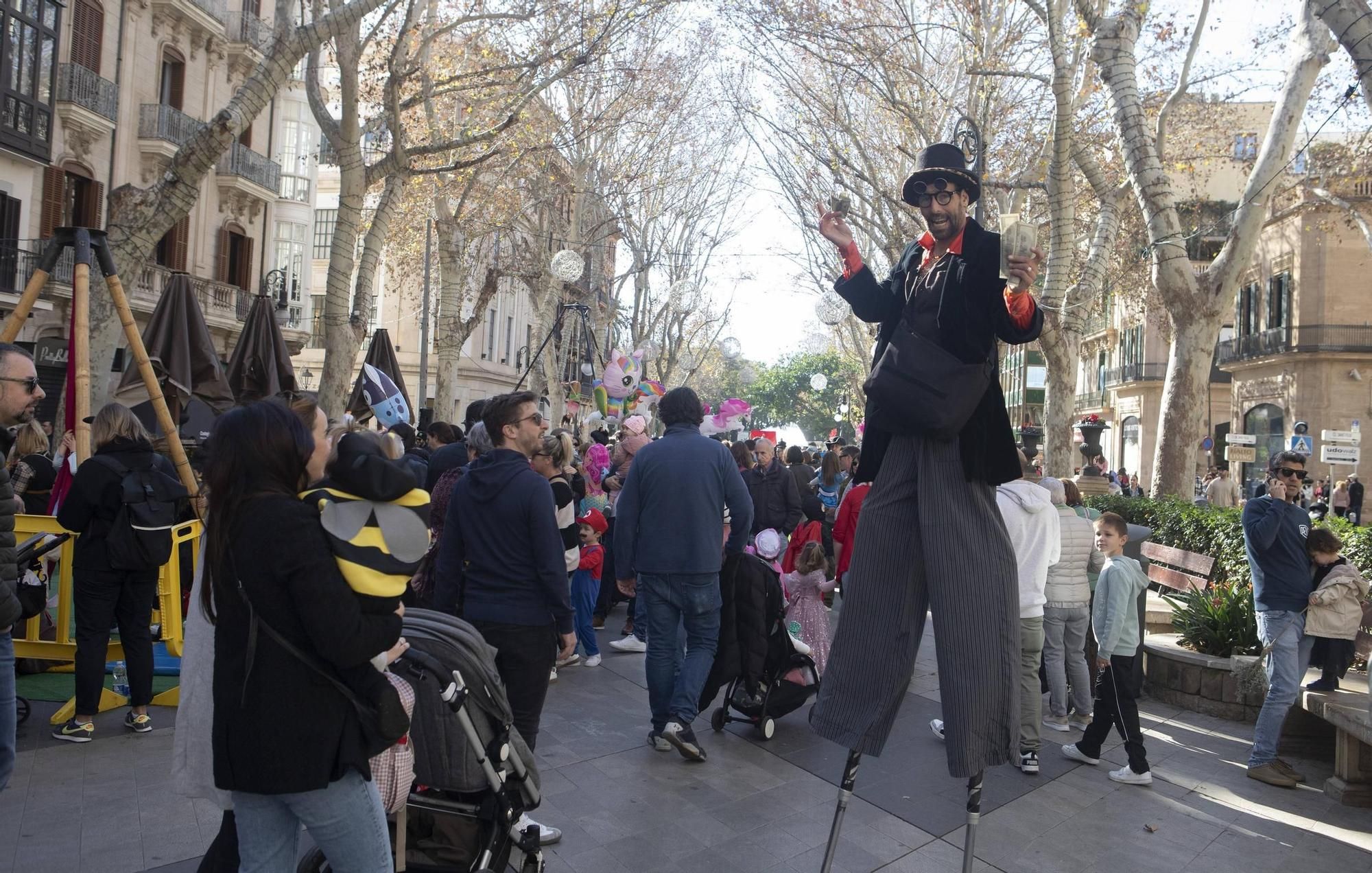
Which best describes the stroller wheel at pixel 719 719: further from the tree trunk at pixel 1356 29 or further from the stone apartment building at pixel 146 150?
the stone apartment building at pixel 146 150

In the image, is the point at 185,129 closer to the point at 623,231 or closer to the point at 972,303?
the point at 623,231

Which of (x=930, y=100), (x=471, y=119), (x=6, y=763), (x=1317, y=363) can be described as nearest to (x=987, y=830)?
(x=6, y=763)

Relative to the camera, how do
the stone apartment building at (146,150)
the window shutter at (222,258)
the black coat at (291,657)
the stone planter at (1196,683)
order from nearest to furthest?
the black coat at (291,657) → the stone planter at (1196,683) → the stone apartment building at (146,150) → the window shutter at (222,258)

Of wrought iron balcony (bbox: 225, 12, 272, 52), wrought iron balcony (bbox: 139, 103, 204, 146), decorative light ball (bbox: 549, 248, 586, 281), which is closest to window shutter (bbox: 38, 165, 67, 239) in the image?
wrought iron balcony (bbox: 139, 103, 204, 146)

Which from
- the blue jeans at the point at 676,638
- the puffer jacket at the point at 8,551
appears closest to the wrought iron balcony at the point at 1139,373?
the blue jeans at the point at 676,638

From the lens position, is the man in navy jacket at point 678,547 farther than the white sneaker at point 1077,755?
No

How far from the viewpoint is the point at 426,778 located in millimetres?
3143

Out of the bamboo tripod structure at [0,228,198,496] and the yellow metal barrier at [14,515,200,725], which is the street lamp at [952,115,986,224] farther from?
the yellow metal barrier at [14,515,200,725]

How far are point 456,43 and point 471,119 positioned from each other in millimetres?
4398

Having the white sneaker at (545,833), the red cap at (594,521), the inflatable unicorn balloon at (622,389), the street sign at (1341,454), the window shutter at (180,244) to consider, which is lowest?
the white sneaker at (545,833)

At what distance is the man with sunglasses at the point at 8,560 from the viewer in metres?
3.37

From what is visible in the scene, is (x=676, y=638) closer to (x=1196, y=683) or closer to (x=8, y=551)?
(x=8, y=551)

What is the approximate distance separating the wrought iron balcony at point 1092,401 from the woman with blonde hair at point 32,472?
5330 centimetres

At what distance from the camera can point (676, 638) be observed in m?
5.70
